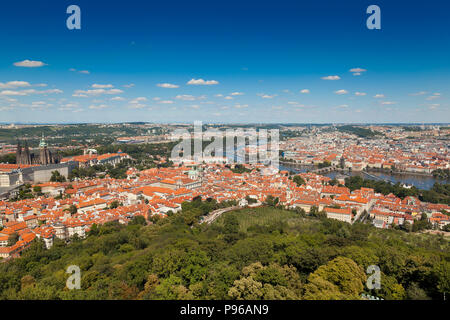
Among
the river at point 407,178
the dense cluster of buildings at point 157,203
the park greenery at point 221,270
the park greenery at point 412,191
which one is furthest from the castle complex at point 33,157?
the river at point 407,178

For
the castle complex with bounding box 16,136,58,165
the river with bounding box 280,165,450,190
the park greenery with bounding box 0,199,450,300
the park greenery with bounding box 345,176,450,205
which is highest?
the castle complex with bounding box 16,136,58,165

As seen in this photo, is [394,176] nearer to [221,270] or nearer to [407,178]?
[407,178]

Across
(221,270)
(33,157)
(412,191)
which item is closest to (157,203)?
(221,270)

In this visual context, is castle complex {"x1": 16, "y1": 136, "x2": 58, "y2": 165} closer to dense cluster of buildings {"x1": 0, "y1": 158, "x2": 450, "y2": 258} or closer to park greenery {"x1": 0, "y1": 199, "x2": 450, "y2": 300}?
dense cluster of buildings {"x1": 0, "y1": 158, "x2": 450, "y2": 258}

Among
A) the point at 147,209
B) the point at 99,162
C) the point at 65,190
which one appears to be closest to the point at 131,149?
the point at 99,162

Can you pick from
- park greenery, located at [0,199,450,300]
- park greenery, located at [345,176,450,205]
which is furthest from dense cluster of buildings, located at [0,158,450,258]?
park greenery, located at [0,199,450,300]
